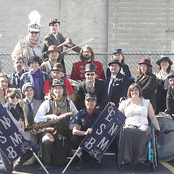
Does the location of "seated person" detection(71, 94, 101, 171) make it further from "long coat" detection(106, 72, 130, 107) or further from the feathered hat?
the feathered hat

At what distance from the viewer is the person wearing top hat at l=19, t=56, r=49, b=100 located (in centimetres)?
693

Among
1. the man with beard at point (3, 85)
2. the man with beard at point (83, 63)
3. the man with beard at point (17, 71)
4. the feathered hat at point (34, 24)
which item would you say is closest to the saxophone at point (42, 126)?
the man with beard at point (3, 85)

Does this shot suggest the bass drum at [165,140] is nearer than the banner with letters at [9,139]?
No

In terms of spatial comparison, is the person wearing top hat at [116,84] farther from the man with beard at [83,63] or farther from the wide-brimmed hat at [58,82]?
the wide-brimmed hat at [58,82]

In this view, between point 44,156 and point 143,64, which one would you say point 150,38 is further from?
point 44,156

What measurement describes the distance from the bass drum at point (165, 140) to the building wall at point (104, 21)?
810 cm

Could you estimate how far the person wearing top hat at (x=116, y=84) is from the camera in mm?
7168

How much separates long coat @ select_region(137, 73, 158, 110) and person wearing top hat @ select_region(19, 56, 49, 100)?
2.18 metres

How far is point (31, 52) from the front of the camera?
769 cm

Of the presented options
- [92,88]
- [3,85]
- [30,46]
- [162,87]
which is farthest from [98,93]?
[30,46]

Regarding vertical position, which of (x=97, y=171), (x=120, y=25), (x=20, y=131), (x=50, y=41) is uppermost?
(x=120, y=25)

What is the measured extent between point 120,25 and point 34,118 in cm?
902

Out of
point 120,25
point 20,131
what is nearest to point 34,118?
point 20,131

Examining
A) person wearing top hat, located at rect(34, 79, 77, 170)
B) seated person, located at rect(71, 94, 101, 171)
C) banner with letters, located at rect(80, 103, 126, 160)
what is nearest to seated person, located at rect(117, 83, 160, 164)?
banner with letters, located at rect(80, 103, 126, 160)
